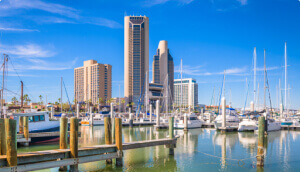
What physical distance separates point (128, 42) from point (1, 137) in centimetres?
15800

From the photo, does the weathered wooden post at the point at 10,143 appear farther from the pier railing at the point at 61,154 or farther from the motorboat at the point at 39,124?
the motorboat at the point at 39,124

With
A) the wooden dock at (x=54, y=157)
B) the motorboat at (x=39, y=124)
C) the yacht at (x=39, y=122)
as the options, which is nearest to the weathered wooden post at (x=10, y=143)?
the wooden dock at (x=54, y=157)

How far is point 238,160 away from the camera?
68.8 feet

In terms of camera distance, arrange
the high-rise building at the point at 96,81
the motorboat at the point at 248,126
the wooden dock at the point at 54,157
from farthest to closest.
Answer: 1. the high-rise building at the point at 96,81
2. the motorboat at the point at 248,126
3. the wooden dock at the point at 54,157

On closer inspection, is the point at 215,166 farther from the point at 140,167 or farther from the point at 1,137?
the point at 1,137

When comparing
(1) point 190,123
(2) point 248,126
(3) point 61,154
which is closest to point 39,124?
(3) point 61,154

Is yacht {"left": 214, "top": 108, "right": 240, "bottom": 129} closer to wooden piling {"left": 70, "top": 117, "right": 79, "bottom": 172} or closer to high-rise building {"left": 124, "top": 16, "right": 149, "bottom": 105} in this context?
wooden piling {"left": 70, "top": 117, "right": 79, "bottom": 172}

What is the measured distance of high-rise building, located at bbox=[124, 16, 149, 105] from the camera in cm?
16625

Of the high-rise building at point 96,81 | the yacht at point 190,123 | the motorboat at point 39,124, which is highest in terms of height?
the high-rise building at point 96,81

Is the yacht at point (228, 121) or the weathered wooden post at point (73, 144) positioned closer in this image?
the weathered wooden post at point (73, 144)

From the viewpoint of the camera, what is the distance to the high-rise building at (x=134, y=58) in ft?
545

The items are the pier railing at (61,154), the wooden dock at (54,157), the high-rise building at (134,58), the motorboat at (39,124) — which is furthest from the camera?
the high-rise building at (134,58)

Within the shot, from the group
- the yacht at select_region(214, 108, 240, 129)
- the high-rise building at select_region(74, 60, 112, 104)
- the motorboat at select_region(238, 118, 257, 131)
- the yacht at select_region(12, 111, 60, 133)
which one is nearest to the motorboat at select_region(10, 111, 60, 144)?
the yacht at select_region(12, 111, 60, 133)

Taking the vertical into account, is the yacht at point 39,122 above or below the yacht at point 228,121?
above
